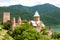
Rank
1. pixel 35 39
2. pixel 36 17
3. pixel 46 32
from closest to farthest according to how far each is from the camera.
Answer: pixel 35 39 → pixel 46 32 → pixel 36 17

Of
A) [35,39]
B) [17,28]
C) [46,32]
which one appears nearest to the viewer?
[35,39]

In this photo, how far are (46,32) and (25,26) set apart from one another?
599cm

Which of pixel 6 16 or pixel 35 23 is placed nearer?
pixel 35 23

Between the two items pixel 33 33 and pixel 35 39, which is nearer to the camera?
pixel 35 39

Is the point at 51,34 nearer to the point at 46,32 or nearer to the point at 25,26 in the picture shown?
the point at 46,32

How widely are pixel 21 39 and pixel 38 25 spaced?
14.6 meters

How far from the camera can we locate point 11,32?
1592 inches

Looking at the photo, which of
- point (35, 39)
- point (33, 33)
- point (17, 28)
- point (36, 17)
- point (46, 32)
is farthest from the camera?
point (36, 17)

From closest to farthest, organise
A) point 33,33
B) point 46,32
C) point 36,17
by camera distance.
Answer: point 33,33, point 46,32, point 36,17

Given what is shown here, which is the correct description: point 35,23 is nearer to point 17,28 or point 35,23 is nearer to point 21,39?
point 17,28

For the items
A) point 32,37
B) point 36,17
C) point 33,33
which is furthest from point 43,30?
point 32,37

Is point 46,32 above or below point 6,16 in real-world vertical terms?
below

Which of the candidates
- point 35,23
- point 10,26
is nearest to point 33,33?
point 10,26

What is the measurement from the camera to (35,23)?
155 ft
